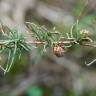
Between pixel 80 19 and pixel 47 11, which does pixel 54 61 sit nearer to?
pixel 47 11

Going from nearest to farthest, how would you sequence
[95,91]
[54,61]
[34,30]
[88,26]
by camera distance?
[34,30]
[88,26]
[95,91]
[54,61]

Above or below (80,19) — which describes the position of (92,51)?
below

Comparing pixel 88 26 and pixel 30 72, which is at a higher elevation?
pixel 88 26

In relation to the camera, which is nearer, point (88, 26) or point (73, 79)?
point (88, 26)

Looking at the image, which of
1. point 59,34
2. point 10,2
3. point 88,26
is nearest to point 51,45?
point 59,34

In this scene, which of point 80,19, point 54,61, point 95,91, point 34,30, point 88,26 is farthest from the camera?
point 54,61

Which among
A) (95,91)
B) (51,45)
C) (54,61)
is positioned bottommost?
(95,91)

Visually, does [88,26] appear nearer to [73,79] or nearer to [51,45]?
[51,45]

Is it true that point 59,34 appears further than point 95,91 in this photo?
No

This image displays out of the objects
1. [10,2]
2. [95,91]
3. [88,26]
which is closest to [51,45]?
[88,26]
